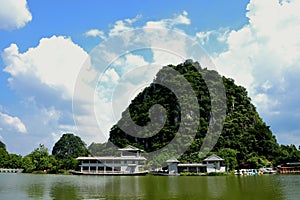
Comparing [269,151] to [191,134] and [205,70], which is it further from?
[205,70]

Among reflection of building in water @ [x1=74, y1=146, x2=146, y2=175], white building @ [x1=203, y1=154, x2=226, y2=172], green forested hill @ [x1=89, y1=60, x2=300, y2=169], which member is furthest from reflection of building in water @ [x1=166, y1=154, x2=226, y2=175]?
reflection of building in water @ [x1=74, y1=146, x2=146, y2=175]

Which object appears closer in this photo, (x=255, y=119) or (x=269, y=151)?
(x=269, y=151)

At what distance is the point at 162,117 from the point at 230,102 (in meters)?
15.3

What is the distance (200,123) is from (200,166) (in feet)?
61.2

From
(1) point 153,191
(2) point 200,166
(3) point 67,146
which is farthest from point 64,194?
(3) point 67,146

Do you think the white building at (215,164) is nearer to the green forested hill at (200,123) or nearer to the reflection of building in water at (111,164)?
the green forested hill at (200,123)

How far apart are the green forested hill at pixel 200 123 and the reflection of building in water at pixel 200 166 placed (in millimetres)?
3436

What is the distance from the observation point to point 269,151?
5444cm

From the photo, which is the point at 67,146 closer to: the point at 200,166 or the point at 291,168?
the point at 200,166

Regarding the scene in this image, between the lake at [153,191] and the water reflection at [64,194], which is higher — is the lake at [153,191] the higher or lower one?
the lower one

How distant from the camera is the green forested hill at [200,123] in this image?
54.9 m

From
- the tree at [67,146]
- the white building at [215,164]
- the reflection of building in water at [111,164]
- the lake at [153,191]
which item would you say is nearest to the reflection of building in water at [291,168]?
the white building at [215,164]

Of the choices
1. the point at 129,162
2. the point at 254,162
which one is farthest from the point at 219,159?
the point at 129,162

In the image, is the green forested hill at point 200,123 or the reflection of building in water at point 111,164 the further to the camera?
the green forested hill at point 200,123
